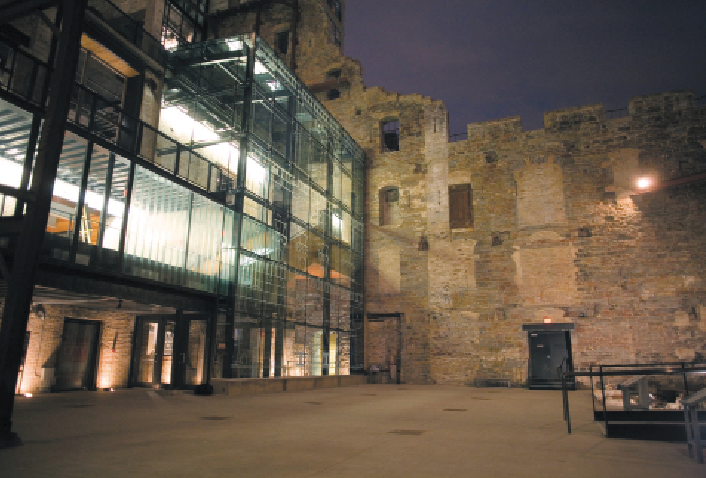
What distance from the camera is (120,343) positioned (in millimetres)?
14625

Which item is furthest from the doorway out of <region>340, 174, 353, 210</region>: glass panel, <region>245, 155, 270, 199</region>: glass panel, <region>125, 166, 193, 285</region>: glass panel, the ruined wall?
the ruined wall

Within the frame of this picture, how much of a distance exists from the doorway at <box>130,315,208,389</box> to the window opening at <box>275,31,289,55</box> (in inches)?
655

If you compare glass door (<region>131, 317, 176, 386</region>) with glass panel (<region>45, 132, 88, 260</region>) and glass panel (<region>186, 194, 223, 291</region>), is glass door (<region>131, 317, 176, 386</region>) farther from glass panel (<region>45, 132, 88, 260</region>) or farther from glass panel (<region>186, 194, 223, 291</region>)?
glass panel (<region>45, 132, 88, 260</region>)

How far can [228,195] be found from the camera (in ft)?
46.2

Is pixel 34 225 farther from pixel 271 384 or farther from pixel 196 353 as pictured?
pixel 271 384

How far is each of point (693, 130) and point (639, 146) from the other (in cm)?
186

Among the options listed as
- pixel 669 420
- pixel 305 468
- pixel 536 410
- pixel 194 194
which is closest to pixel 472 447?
pixel 305 468

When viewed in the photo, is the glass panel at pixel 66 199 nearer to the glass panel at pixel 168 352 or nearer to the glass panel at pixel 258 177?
the glass panel at pixel 258 177

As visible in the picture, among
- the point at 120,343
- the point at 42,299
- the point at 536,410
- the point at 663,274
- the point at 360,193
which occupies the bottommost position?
the point at 536,410

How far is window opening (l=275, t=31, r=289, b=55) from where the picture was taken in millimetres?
25845

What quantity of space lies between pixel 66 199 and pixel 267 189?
20.9ft

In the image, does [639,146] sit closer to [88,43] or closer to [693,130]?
[693,130]

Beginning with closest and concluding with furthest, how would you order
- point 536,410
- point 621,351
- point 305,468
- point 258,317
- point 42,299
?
point 305,468 → point 536,410 → point 42,299 → point 258,317 → point 621,351

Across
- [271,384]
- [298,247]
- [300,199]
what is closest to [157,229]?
[271,384]
